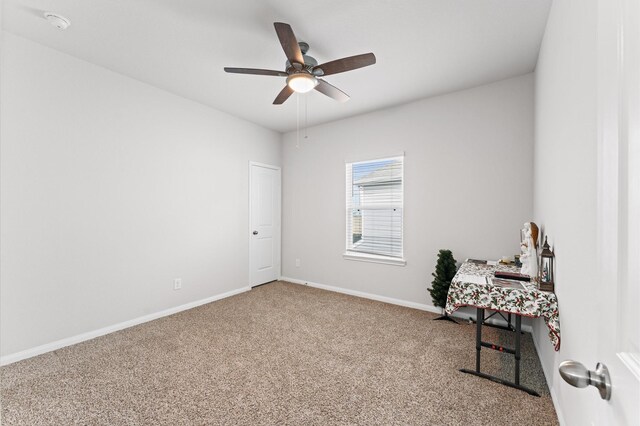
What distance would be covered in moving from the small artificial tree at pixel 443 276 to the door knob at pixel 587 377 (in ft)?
9.31

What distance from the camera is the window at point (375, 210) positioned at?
4074 mm

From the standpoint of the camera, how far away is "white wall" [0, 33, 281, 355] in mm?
2473

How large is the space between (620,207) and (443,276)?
9.88 feet

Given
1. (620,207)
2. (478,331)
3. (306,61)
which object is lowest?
(478,331)

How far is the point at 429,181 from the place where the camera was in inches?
146

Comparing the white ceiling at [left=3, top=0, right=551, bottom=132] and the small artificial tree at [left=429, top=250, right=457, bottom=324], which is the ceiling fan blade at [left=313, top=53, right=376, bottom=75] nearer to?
the white ceiling at [left=3, top=0, right=551, bottom=132]

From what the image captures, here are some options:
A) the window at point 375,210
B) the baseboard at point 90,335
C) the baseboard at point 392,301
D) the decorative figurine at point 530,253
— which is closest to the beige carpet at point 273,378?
the baseboard at point 90,335

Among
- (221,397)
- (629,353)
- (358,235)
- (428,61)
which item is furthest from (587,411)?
(358,235)

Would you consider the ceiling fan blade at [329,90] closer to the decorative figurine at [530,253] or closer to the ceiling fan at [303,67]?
the ceiling fan at [303,67]

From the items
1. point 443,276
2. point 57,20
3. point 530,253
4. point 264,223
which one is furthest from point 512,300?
point 57,20

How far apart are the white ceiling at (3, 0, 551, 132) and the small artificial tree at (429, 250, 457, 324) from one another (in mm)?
2018

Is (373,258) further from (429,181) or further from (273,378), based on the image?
(273,378)

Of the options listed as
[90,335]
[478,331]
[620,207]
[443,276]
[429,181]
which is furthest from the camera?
[429,181]

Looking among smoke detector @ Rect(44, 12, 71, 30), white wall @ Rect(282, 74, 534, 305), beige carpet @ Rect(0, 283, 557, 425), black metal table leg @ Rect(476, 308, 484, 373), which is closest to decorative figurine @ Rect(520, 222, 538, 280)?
black metal table leg @ Rect(476, 308, 484, 373)
